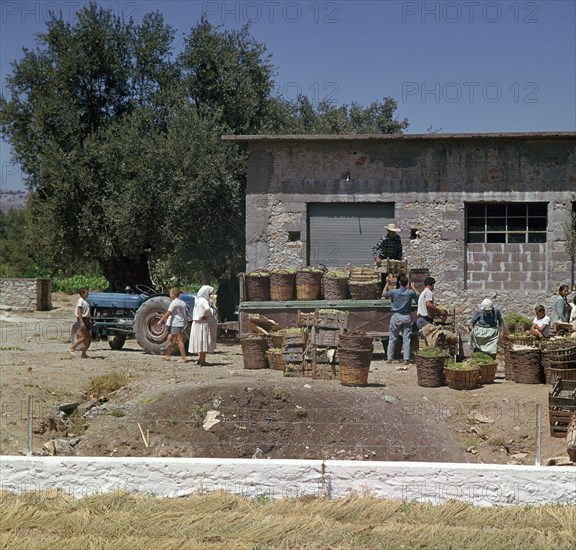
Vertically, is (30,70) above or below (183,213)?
above

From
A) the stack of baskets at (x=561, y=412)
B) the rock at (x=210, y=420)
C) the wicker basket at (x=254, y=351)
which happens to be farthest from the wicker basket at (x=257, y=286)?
the stack of baskets at (x=561, y=412)

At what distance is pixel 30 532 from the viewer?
8.58 metres

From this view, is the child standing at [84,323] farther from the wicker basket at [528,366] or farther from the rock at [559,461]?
the rock at [559,461]

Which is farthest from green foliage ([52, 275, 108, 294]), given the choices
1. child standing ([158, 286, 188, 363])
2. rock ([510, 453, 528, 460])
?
rock ([510, 453, 528, 460])

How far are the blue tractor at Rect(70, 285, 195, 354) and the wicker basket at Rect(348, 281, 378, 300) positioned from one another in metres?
3.67

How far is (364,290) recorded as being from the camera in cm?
1812

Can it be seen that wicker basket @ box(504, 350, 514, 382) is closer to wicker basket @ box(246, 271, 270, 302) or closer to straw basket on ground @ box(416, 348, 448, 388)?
straw basket on ground @ box(416, 348, 448, 388)

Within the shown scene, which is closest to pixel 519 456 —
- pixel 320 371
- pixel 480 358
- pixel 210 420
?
pixel 480 358

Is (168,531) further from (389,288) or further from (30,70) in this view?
(30,70)

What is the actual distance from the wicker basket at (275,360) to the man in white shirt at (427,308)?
2.72 m

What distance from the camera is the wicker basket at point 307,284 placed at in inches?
725

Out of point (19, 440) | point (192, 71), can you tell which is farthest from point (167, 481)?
point (192, 71)

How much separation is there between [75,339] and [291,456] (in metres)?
8.88

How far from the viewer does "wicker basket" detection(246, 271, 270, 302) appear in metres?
18.6
